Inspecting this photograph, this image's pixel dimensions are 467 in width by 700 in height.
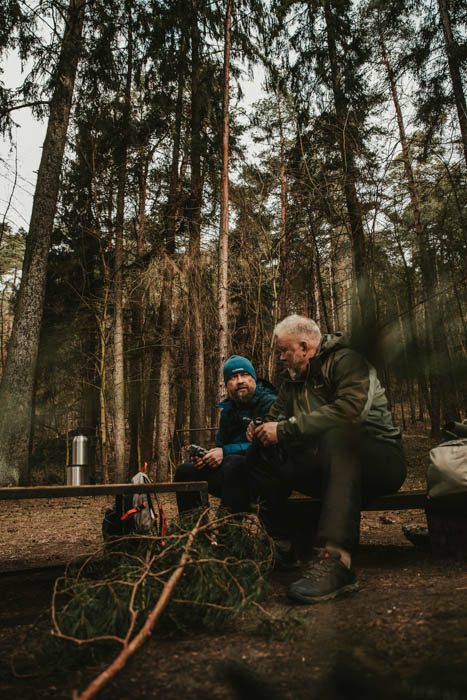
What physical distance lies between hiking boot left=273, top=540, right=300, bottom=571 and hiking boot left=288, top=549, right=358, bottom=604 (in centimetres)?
59

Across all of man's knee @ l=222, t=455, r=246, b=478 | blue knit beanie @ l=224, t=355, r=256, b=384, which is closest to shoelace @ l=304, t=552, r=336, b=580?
man's knee @ l=222, t=455, r=246, b=478

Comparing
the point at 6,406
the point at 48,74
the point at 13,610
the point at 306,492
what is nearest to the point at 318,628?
the point at 306,492

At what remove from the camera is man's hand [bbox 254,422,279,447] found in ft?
7.24

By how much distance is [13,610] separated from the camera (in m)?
2.18

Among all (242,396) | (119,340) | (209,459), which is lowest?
(209,459)

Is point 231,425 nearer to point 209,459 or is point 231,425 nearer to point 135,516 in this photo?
point 209,459

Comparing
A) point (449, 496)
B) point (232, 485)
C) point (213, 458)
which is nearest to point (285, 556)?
point (232, 485)

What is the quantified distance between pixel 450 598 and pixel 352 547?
15.2 inches

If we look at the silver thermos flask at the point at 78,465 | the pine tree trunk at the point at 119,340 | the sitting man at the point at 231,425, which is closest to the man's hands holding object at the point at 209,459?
the sitting man at the point at 231,425

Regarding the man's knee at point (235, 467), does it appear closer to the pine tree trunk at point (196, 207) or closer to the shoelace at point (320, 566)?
the shoelace at point (320, 566)

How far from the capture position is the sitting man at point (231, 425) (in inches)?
112

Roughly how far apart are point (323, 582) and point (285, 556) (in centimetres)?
74

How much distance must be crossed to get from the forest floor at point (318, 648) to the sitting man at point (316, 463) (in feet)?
0.46

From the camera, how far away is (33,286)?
329 inches
